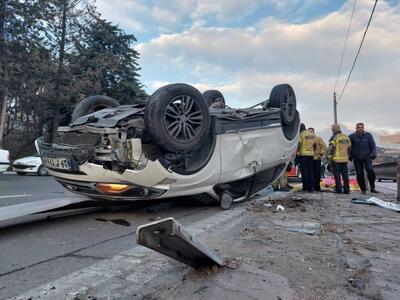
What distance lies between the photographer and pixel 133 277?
264 centimetres

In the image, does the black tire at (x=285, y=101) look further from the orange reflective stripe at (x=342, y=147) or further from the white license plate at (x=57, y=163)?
the white license plate at (x=57, y=163)

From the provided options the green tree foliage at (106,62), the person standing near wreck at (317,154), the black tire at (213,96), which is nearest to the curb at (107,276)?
the black tire at (213,96)

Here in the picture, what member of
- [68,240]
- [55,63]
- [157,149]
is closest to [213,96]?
[157,149]

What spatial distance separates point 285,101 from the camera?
22.0 ft

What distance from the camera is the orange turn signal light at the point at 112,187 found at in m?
4.41

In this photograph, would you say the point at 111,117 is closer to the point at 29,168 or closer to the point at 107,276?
the point at 107,276

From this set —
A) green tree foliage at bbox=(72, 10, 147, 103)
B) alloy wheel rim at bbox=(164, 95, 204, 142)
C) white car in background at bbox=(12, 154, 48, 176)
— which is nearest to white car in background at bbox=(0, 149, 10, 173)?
alloy wheel rim at bbox=(164, 95, 204, 142)

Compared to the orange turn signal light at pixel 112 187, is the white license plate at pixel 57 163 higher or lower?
higher

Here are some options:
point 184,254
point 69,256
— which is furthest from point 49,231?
point 184,254

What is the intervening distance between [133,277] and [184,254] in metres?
0.37

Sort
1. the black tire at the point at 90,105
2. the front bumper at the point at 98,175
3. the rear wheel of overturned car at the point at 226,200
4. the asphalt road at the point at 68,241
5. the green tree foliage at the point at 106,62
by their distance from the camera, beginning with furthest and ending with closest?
the green tree foliage at the point at 106,62, the rear wheel of overturned car at the point at 226,200, the black tire at the point at 90,105, the front bumper at the point at 98,175, the asphalt road at the point at 68,241

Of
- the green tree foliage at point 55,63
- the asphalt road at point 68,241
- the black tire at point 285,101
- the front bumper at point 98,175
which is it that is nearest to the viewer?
the asphalt road at point 68,241

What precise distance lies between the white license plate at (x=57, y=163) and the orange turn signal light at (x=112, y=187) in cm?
40

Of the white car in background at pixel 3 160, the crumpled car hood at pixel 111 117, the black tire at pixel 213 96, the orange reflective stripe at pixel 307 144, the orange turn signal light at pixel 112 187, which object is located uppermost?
the black tire at pixel 213 96
